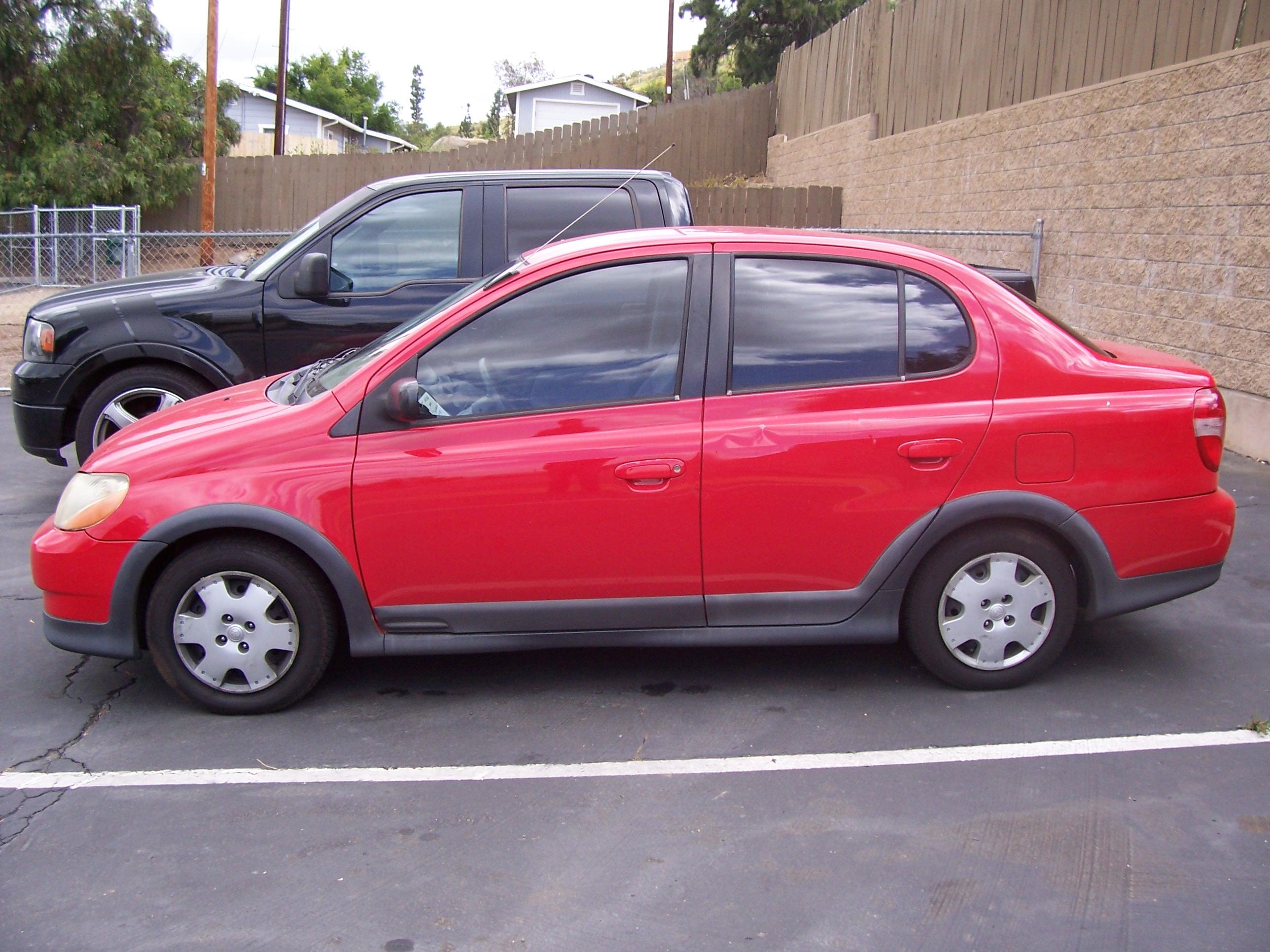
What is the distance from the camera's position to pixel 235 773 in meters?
3.97

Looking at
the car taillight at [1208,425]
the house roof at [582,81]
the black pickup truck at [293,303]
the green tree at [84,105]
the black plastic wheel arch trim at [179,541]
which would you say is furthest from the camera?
the house roof at [582,81]

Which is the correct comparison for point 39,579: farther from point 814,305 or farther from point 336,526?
point 814,305

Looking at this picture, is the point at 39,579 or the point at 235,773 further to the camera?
the point at 39,579

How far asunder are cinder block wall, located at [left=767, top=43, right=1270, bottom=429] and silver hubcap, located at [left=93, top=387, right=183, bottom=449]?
24.2 ft

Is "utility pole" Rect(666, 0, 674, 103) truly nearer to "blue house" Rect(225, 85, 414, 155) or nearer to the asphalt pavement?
"blue house" Rect(225, 85, 414, 155)

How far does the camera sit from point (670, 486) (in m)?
4.23

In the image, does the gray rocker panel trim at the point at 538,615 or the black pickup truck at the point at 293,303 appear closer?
the gray rocker panel trim at the point at 538,615

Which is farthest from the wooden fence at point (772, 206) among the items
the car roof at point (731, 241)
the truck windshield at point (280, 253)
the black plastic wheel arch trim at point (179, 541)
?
the black plastic wheel arch trim at point (179, 541)

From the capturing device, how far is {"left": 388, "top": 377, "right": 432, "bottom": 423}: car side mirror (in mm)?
4211

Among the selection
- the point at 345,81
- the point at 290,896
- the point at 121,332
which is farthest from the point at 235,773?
the point at 345,81

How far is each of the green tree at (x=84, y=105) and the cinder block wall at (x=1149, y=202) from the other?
64.9ft

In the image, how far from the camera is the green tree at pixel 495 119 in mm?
84062

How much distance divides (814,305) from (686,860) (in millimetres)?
2093

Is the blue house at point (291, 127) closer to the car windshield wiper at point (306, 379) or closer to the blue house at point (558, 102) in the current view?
the blue house at point (558, 102)
